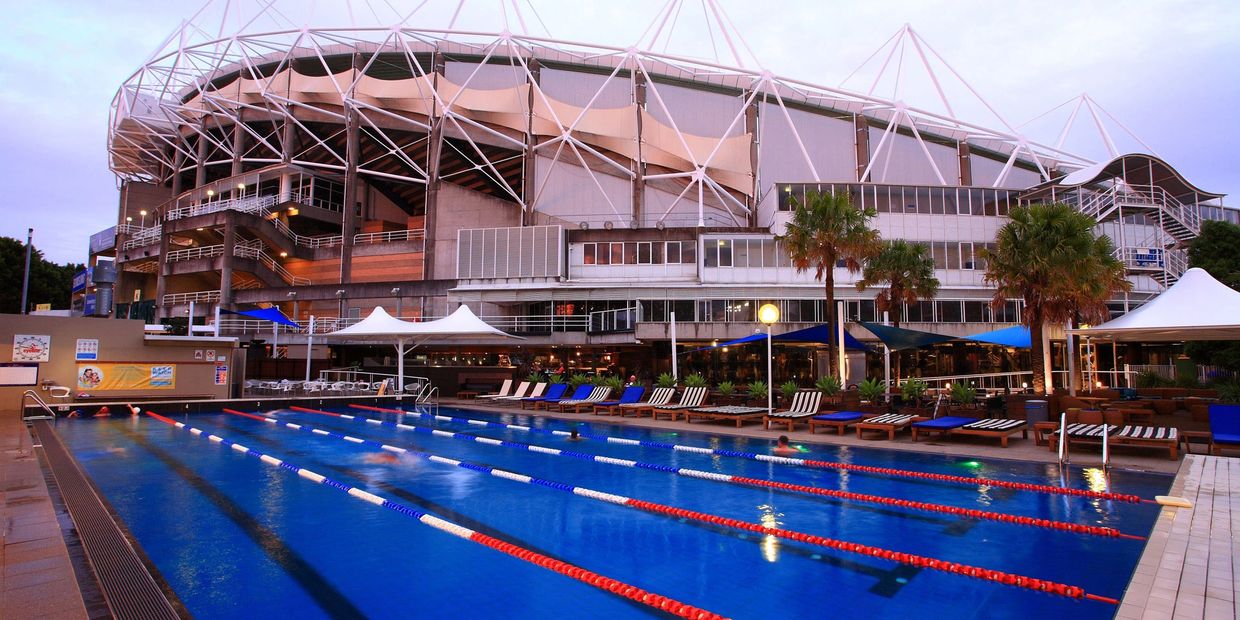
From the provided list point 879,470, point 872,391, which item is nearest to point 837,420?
point 872,391

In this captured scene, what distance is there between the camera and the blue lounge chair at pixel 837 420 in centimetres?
1600

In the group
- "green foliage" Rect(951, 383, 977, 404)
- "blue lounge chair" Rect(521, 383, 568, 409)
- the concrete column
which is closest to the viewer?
"green foliage" Rect(951, 383, 977, 404)

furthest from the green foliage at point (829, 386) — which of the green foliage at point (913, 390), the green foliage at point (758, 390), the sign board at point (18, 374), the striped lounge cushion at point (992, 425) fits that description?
the sign board at point (18, 374)

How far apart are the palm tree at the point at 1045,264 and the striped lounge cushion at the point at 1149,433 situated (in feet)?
23.9

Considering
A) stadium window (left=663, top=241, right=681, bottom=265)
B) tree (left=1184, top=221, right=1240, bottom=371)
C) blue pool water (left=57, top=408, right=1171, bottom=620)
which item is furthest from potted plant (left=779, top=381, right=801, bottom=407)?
stadium window (left=663, top=241, right=681, bottom=265)

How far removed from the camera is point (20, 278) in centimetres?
5447

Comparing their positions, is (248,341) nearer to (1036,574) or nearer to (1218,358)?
(1036,574)

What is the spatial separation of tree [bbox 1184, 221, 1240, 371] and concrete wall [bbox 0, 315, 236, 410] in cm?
3458

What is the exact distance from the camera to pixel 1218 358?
70.2ft

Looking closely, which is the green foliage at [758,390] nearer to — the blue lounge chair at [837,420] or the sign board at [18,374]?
the blue lounge chair at [837,420]

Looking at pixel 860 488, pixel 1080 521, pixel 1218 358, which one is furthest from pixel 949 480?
pixel 1218 358

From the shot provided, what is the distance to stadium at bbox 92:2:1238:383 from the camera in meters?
34.6

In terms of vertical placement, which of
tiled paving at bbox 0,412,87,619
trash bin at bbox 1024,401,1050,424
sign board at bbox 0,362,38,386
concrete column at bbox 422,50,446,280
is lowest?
tiled paving at bbox 0,412,87,619

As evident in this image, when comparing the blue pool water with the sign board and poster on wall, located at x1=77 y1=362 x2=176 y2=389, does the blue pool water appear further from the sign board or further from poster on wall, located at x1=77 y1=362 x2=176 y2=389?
poster on wall, located at x1=77 y1=362 x2=176 y2=389
